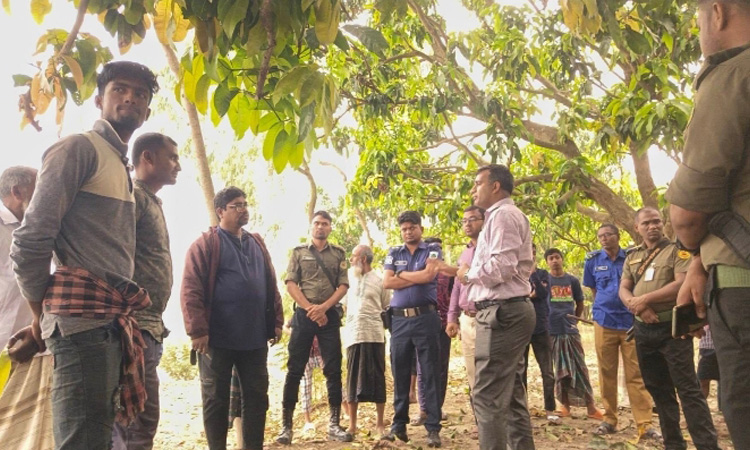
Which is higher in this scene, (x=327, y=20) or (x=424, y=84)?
(x=424, y=84)

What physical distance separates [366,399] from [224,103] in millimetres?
4026

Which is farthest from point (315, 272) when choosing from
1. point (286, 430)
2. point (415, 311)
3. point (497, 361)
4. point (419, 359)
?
point (497, 361)

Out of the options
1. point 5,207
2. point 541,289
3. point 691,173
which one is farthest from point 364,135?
point 691,173

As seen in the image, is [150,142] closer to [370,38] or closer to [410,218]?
[370,38]

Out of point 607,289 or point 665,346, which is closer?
point 665,346

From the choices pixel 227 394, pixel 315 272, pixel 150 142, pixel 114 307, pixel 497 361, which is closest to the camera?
pixel 114 307

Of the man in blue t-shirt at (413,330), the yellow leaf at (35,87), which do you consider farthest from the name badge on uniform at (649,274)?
A: the yellow leaf at (35,87)

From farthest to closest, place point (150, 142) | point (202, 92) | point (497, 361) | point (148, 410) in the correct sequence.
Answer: point (497, 361) → point (150, 142) → point (148, 410) → point (202, 92)

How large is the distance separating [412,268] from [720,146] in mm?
3729

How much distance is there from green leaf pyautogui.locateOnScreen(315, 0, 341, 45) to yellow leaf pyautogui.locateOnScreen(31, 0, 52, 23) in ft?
3.47

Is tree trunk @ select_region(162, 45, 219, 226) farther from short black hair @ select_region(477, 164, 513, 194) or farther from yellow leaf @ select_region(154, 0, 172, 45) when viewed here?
yellow leaf @ select_region(154, 0, 172, 45)

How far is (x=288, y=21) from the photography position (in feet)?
6.42

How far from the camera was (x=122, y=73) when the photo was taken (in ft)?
8.53

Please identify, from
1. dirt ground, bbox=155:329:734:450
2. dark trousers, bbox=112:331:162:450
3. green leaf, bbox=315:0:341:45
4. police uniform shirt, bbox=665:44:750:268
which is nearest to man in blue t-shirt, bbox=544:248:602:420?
dirt ground, bbox=155:329:734:450
